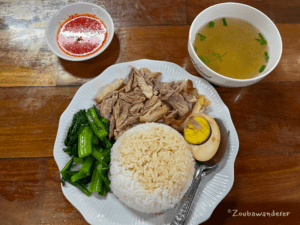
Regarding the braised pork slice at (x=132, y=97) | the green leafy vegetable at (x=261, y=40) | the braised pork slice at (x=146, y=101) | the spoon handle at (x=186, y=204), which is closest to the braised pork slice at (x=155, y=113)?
the braised pork slice at (x=146, y=101)

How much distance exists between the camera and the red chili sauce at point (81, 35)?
2.11m

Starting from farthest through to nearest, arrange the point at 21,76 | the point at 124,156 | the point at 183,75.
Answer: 1. the point at 21,76
2. the point at 183,75
3. the point at 124,156

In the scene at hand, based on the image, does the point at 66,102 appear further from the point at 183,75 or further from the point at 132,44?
the point at 183,75

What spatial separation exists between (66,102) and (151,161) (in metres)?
1.07

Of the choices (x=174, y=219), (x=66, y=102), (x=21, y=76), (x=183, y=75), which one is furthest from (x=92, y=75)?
(x=174, y=219)

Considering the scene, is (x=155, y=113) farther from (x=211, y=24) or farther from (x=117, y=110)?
(x=211, y=24)

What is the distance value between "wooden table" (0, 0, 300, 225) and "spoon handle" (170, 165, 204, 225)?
38cm

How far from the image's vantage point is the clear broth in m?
1.76

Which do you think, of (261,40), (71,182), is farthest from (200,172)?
(261,40)

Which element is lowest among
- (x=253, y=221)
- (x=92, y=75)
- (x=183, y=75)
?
(x=253, y=221)

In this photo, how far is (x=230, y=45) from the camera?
1819 mm

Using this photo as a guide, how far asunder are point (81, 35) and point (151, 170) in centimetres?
159

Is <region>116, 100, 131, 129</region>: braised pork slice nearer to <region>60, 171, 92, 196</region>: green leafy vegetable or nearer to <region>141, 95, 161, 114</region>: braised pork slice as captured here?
<region>141, 95, 161, 114</region>: braised pork slice

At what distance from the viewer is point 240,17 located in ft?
5.98
